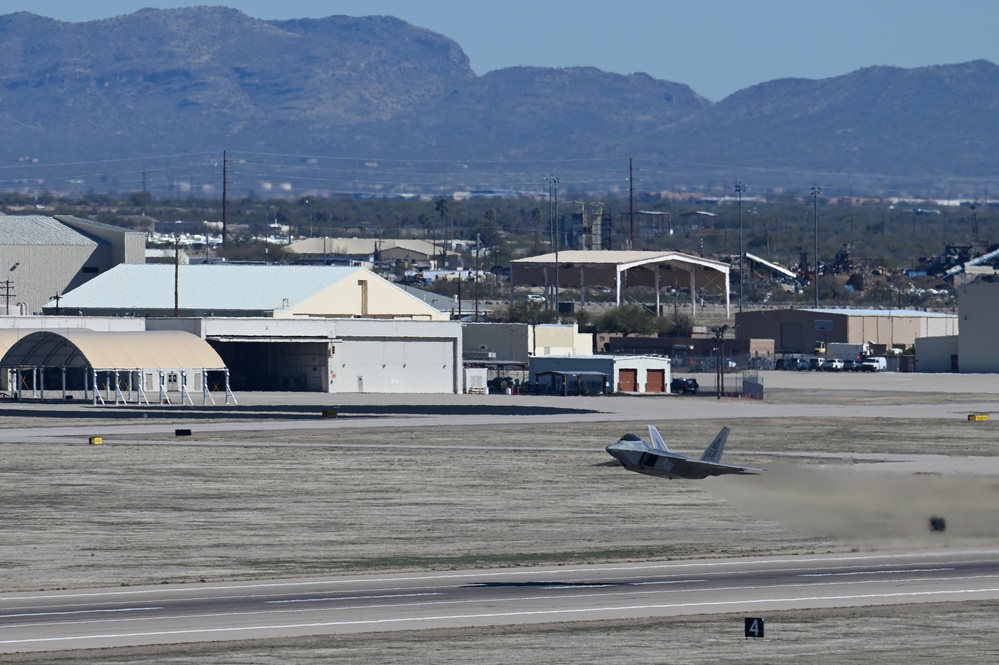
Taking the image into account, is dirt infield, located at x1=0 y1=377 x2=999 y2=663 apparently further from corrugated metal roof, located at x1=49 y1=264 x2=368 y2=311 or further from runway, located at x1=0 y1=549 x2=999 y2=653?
corrugated metal roof, located at x1=49 y1=264 x2=368 y2=311

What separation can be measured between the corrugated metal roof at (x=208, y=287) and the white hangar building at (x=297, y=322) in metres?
0.09

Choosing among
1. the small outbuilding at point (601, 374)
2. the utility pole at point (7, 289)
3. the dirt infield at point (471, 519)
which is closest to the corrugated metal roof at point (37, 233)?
the utility pole at point (7, 289)

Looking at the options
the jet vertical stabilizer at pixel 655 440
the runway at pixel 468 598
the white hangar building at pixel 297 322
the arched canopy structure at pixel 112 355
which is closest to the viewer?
the runway at pixel 468 598

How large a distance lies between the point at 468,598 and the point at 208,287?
10552 centimetres

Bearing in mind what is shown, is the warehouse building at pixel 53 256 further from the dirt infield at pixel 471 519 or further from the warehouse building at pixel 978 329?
the warehouse building at pixel 978 329

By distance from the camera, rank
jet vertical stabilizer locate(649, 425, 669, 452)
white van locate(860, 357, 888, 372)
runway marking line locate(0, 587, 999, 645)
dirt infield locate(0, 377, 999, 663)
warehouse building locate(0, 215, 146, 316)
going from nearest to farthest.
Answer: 1. dirt infield locate(0, 377, 999, 663)
2. runway marking line locate(0, 587, 999, 645)
3. jet vertical stabilizer locate(649, 425, 669, 452)
4. warehouse building locate(0, 215, 146, 316)
5. white van locate(860, 357, 888, 372)

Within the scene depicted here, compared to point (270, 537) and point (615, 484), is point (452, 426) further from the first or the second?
point (270, 537)

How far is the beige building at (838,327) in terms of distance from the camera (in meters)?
185

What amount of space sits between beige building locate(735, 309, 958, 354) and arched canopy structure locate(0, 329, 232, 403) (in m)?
92.6

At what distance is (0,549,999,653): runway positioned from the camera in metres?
36.1

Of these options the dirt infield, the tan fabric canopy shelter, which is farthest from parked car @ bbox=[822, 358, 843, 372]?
the dirt infield

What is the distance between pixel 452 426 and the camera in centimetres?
9150

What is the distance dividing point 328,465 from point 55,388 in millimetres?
57346

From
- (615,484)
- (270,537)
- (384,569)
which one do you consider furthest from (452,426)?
(384,569)
